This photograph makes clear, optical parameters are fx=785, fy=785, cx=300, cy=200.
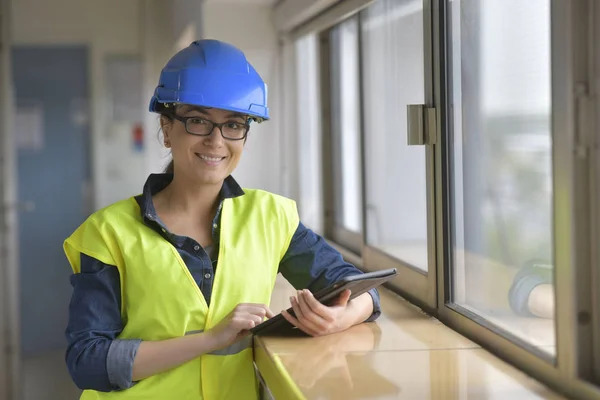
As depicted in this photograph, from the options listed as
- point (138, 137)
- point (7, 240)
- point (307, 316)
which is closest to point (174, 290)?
point (307, 316)

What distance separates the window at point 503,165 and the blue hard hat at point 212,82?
444 millimetres

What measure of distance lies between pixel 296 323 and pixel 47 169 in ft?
12.2

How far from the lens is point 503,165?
149cm

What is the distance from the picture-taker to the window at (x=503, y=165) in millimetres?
1332

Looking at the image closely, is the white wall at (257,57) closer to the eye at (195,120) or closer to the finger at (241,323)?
the eye at (195,120)

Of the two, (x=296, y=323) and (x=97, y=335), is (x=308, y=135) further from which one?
(x=97, y=335)

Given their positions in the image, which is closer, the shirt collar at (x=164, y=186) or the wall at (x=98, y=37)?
the shirt collar at (x=164, y=186)

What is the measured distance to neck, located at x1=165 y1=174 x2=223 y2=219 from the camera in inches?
62.6

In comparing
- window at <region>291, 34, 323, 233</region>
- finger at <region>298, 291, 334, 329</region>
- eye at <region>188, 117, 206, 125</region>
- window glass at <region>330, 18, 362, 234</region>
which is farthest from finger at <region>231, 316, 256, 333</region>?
window at <region>291, 34, 323, 233</region>

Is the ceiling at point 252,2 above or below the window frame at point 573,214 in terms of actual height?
Answer: above

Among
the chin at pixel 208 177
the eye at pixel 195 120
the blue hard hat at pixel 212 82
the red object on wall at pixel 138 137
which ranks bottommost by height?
the chin at pixel 208 177

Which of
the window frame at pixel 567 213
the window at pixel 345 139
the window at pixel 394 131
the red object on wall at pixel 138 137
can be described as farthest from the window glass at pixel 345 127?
the red object on wall at pixel 138 137

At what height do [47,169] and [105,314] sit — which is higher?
[47,169]

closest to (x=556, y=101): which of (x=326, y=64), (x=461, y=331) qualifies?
(x=461, y=331)
